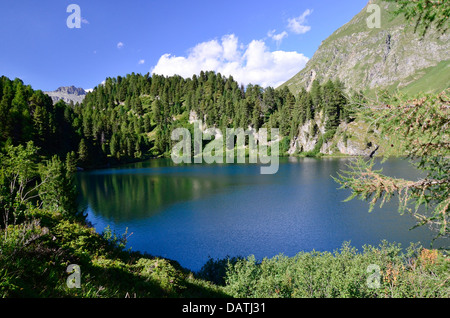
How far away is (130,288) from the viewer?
9.98m

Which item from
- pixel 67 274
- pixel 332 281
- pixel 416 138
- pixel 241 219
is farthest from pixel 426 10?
pixel 241 219

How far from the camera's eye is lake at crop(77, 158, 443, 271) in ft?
86.6

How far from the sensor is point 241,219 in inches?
1367

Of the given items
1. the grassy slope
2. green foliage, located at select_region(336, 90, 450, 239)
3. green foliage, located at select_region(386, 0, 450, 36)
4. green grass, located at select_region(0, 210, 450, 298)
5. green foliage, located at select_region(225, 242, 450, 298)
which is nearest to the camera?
green foliage, located at select_region(386, 0, 450, 36)

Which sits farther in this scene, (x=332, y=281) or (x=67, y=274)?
(x=332, y=281)

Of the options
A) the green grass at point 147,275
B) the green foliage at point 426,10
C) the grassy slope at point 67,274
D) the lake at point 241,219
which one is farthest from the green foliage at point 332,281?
the green foliage at point 426,10

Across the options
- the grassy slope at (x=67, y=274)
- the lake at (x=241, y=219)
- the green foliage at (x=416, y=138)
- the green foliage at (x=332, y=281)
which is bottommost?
the lake at (x=241, y=219)

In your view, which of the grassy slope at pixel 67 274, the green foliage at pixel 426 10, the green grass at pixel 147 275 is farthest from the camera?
the green grass at pixel 147 275

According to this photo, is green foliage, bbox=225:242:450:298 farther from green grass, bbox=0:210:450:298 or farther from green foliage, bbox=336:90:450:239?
green foliage, bbox=336:90:450:239

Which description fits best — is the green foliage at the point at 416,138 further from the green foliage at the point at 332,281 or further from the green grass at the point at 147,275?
the green foliage at the point at 332,281

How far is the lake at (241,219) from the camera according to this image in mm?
26391

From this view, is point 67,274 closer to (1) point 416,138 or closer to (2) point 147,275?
(2) point 147,275

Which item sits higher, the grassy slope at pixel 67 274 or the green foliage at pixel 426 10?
the green foliage at pixel 426 10

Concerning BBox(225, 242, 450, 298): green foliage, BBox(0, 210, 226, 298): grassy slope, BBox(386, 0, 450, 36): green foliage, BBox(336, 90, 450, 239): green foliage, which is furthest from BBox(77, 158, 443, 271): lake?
BBox(386, 0, 450, 36): green foliage
